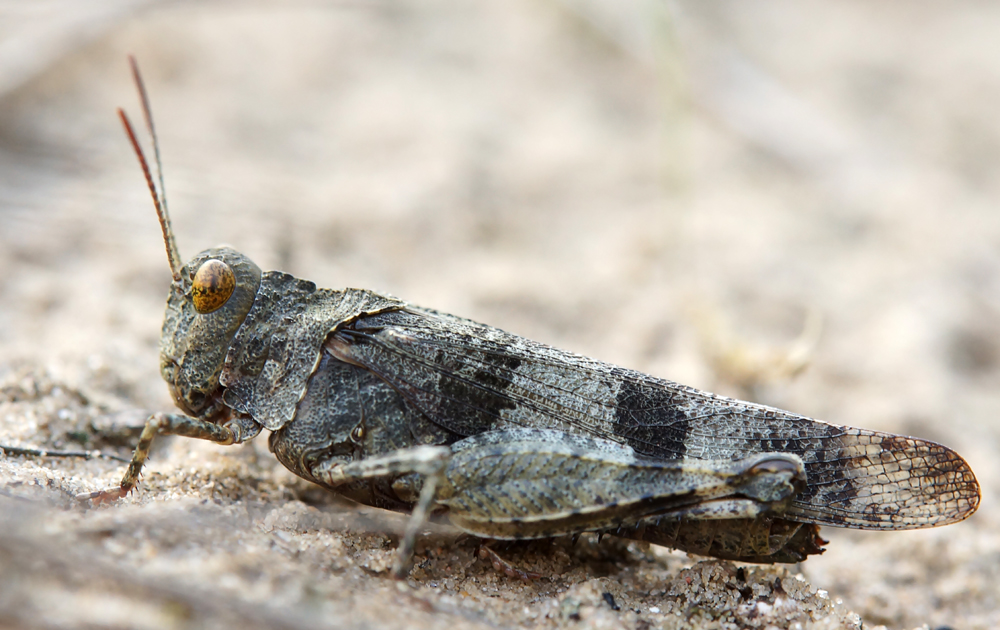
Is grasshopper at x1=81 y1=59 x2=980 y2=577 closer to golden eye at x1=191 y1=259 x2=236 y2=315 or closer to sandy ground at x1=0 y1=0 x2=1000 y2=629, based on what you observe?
golden eye at x1=191 y1=259 x2=236 y2=315

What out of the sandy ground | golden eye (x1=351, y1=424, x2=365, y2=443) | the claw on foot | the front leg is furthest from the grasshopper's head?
golden eye (x1=351, y1=424, x2=365, y2=443)

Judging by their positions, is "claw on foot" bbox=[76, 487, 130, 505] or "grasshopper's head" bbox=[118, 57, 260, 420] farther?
"grasshopper's head" bbox=[118, 57, 260, 420]

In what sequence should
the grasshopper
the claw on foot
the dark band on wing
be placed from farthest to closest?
the dark band on wing, the grasshopper, the claw on foot

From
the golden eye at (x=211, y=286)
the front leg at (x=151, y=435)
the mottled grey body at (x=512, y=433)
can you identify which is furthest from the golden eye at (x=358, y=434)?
the golden eye at (x=211, y=286)

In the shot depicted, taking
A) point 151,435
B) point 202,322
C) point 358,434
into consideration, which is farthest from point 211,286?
point 358,434

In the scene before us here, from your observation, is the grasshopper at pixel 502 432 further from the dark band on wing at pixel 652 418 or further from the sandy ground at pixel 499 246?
the sandy ground at pixel 499 246

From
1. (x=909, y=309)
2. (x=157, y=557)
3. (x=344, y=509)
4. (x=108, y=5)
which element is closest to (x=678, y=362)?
(x=909, y=309)

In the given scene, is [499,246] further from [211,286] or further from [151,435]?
[151,435]
